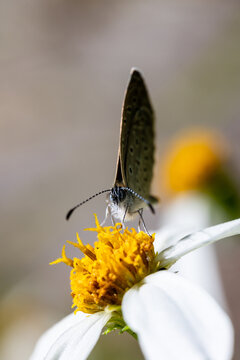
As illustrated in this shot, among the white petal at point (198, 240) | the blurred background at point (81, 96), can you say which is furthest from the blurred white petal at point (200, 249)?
the blurred background at point (81, 96)

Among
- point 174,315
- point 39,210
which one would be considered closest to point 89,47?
point 39,210

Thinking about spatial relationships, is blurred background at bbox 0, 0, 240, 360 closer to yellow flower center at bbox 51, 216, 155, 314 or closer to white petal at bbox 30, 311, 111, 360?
white petal at bbox 30, 311, 111, 360

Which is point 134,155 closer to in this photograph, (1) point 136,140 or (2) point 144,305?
(1) point 136,140

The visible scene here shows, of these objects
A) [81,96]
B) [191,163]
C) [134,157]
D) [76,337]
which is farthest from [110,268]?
[81,96]

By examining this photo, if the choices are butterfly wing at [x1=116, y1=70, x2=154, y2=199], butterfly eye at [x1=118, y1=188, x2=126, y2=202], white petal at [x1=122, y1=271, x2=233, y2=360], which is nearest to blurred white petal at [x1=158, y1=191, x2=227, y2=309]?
butterfly wing at [x1=116, y1=70, x2=154, y2=199]

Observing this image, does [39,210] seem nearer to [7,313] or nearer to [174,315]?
[7,313]
